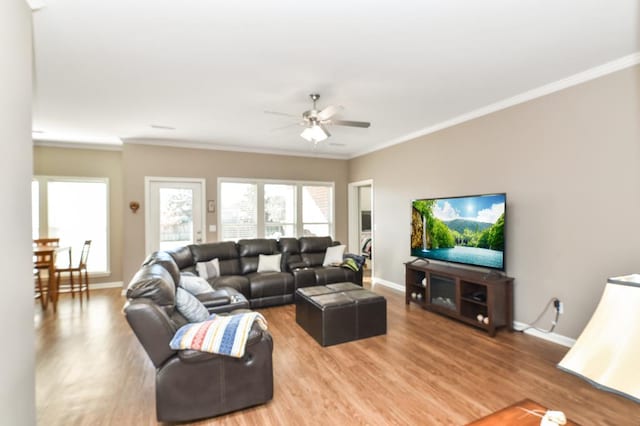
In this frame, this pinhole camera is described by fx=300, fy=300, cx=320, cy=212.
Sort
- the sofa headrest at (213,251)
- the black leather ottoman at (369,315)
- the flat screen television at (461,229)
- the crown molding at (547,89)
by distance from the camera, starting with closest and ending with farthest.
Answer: the crown molding at (547,89), the black leather ottoman at (369,315), the flat screen television at (461,229), the sofa headrest at (213,251)

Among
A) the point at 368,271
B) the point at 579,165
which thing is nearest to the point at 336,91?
the point at 579,165

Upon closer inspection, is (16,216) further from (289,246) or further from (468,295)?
(468,295)

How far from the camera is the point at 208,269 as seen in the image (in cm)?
457

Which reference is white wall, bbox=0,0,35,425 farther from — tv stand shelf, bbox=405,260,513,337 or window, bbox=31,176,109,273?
window, bbox=31,176,109,273

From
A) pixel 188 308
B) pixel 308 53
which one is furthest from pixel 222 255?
pixel 308 53

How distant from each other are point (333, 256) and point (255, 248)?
54.9 inches

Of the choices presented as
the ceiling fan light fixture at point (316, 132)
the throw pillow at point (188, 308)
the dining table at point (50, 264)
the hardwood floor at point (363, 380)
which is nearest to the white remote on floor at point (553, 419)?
the hardwood floor at point (363, 380)

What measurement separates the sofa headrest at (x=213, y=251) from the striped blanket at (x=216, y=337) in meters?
2.81

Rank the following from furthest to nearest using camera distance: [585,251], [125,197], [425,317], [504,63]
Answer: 1. [125,197]
2. [425,317]
3. [585,251]
4. [504,63]

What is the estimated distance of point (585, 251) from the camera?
2969 mm

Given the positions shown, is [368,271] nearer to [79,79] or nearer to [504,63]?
[504,63]

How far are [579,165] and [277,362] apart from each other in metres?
3.58

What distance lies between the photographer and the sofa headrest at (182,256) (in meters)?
4.33

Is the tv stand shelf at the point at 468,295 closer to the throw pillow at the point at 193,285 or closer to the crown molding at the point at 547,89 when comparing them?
the crown molding at the point at 547,89
